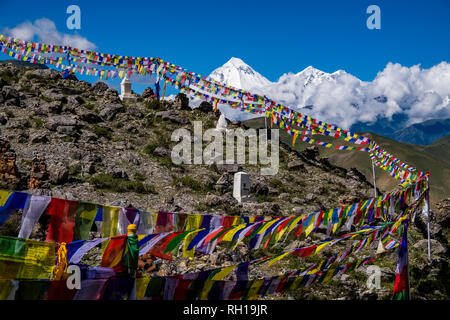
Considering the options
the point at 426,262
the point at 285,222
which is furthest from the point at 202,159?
the point at 285,222

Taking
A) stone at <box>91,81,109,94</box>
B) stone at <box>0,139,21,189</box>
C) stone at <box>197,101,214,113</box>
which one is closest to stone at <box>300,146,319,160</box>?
stone at <box>197,101,214,113</box>

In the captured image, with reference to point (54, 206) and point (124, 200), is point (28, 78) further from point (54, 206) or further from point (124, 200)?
point (54, 206)

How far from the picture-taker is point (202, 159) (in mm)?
25422

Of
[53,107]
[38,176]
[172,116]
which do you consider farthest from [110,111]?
[38,176]

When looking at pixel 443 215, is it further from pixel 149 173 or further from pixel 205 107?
pixel 205 107

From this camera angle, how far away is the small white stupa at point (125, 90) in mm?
35500

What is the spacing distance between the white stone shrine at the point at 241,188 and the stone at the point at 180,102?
16.5 metres

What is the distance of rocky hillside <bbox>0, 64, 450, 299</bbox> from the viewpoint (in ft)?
39.4

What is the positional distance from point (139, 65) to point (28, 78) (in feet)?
35.5

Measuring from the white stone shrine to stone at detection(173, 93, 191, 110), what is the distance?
16545mm

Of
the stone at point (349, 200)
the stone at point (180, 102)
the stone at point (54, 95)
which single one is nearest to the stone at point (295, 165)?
the stone at point (349, 200)

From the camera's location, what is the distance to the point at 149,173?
2166 cm

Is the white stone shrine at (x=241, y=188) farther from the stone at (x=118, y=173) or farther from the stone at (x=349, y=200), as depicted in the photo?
the stone at (x=118, y=173)
